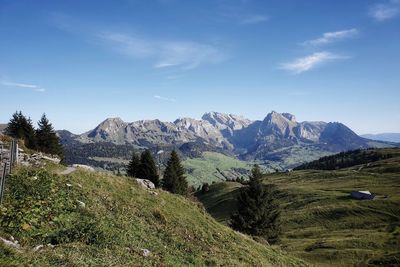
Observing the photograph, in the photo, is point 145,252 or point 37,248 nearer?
point 37,248

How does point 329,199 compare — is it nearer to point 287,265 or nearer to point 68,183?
point 287,265

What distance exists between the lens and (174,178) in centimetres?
8706

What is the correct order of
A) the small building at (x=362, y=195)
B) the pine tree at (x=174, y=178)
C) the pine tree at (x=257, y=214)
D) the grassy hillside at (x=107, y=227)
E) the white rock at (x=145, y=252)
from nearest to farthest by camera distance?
the grassy hillside at (x=107, y=227) → the white rock at (x=145, y=252) → the pine tree at (x=257, y=214) → the pine tree at (x=174, y=178) → the small building at (x=362, y=195)

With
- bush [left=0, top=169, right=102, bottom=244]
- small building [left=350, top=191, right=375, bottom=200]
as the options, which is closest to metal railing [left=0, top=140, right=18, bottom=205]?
bush [left=0, top=169, right=102, bottom=244]

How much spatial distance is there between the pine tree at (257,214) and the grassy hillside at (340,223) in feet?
24.2

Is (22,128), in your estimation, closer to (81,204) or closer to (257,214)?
(257,214)

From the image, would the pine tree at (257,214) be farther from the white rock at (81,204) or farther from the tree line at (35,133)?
the tree line at (35,133)

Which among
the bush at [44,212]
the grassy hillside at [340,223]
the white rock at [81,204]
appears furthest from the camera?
the grassy hillside at [340,223]

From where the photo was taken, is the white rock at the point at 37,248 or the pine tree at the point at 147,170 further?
the pine tree at the point at 147,170

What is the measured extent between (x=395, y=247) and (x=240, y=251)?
51544 millimetres

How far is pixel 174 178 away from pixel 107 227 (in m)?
66.1

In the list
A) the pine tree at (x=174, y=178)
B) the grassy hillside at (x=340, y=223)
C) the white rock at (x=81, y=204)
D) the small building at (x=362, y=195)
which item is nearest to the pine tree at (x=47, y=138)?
the pine tree at (x=174, y=178)

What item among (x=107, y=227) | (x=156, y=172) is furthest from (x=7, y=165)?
(x=156, y=172)

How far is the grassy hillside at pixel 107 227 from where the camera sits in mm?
16328
